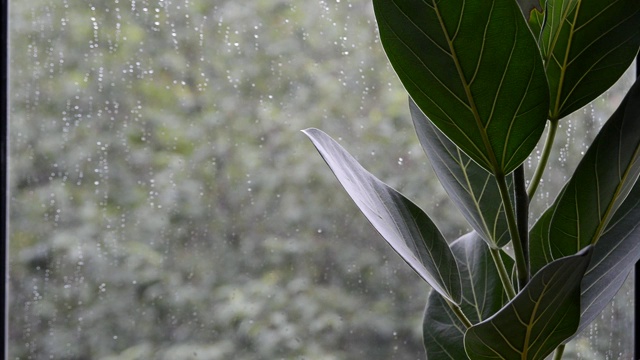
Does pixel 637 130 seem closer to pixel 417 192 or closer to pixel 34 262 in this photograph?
pixel 417 192

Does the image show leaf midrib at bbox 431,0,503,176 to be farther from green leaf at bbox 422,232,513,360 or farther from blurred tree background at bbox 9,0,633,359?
blurred tree background at bbox 9,0,633,359

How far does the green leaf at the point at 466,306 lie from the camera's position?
2.31ft

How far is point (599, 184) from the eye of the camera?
0.59 m

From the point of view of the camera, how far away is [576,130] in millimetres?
1084

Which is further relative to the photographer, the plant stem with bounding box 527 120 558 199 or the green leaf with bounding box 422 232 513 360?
the green leaf with bounding box 422 232 513 360

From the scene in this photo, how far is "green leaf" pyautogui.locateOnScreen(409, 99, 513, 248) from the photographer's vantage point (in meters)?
0.65

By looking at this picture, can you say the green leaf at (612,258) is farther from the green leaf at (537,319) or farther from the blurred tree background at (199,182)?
the blurred tree background at (199,182)

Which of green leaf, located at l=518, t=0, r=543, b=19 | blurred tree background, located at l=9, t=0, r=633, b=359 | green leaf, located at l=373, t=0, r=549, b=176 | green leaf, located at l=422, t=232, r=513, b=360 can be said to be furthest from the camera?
blurred tree background, located at l=9, t=0, r=633, b=359

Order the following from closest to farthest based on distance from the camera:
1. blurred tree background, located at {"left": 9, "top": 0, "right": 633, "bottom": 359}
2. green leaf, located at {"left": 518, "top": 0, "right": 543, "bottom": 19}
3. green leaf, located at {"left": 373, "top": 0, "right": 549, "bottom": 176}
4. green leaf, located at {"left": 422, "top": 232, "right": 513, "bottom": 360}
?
1. green leaf, located at {"left": 373, "top": 0, "right": 549, "bottom": 176}
2. green leaf, located at {"left": 518, "top": 0, "right": 543, "bottom": 19}
3. green leaf, located at {"left": 422, "top": 232, "right": 513, "bottom": 360}
4. blurred tree background, located at {"left": 9, "top": 0, "right": 633, "bottom": 359}

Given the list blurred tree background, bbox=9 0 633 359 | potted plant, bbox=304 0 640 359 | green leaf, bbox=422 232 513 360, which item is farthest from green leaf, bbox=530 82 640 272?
blurred tree background, bbox=9 0 633 359

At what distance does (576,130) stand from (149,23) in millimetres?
725

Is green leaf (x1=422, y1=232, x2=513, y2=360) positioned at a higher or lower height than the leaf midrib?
lower

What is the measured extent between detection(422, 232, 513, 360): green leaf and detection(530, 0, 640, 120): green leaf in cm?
22

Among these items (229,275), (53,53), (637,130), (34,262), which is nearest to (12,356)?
(34,262)
